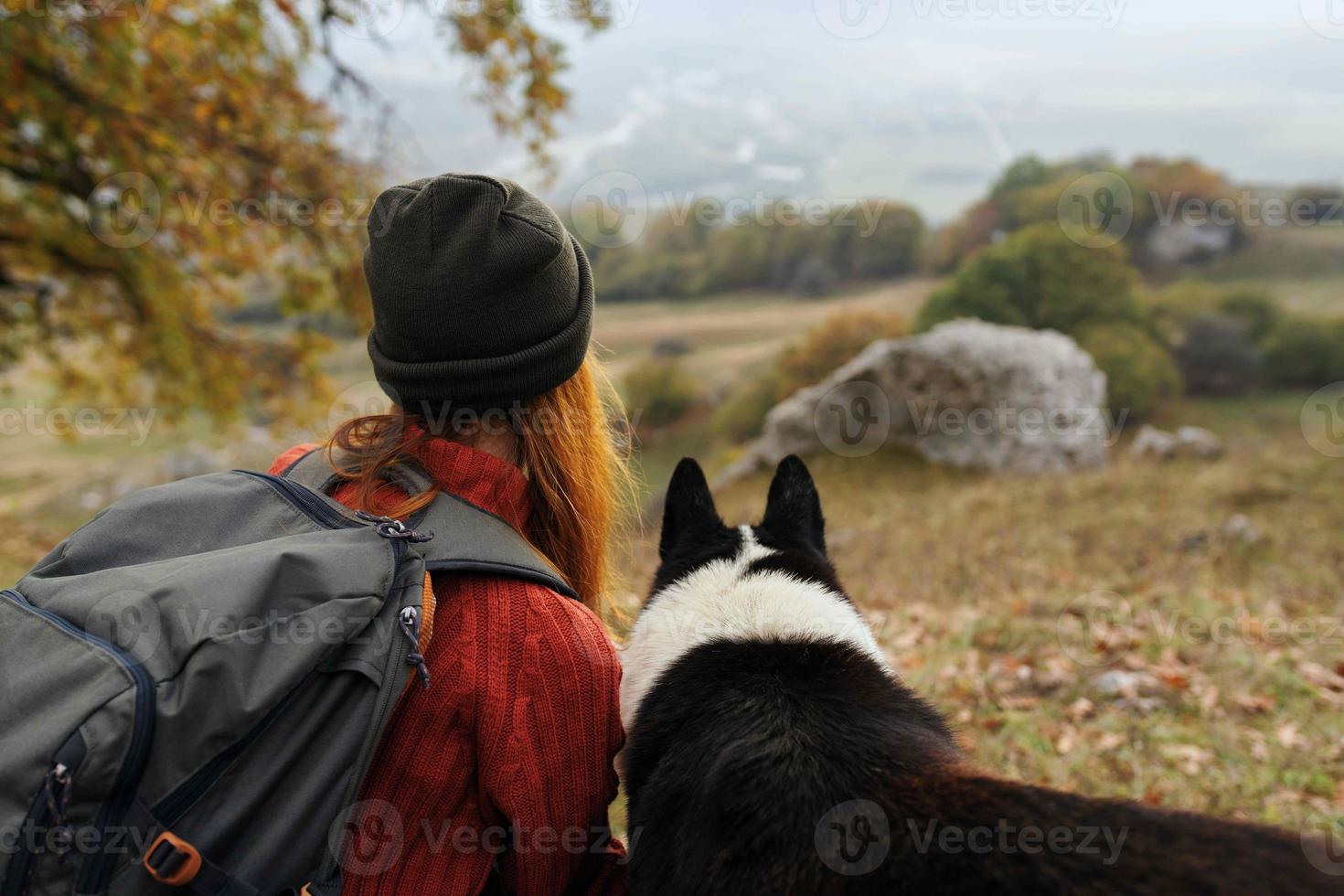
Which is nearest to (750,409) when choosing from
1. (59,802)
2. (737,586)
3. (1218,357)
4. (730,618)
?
(1218,357)

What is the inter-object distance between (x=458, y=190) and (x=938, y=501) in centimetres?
1150

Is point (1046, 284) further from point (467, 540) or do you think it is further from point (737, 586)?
point (467, 540)

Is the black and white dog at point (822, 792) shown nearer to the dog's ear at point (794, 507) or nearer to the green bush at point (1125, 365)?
the dog's ear at point (794, 507)

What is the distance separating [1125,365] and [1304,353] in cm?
501

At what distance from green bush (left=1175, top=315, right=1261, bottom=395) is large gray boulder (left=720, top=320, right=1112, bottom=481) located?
4.89m

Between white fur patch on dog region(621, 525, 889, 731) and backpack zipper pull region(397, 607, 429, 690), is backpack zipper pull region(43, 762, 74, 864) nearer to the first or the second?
backpack zipper pull region(397, 607, 429, 690)

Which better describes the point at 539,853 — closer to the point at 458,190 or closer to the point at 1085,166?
the point at 458,190

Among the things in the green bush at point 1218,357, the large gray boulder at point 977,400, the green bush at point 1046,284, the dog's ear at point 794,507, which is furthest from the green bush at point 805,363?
the dog's ear at point 794,507

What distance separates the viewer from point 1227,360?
17891 mm

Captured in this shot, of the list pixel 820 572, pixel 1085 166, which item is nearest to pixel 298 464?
pixel 820 572

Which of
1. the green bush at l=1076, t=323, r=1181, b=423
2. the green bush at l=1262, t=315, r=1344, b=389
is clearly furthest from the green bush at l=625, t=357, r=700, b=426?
the green bush at l=1262, t=315, r=1344, b=389

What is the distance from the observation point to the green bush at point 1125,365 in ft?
54.0

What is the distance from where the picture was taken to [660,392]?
2136 cm

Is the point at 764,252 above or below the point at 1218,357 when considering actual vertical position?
Answer: below
